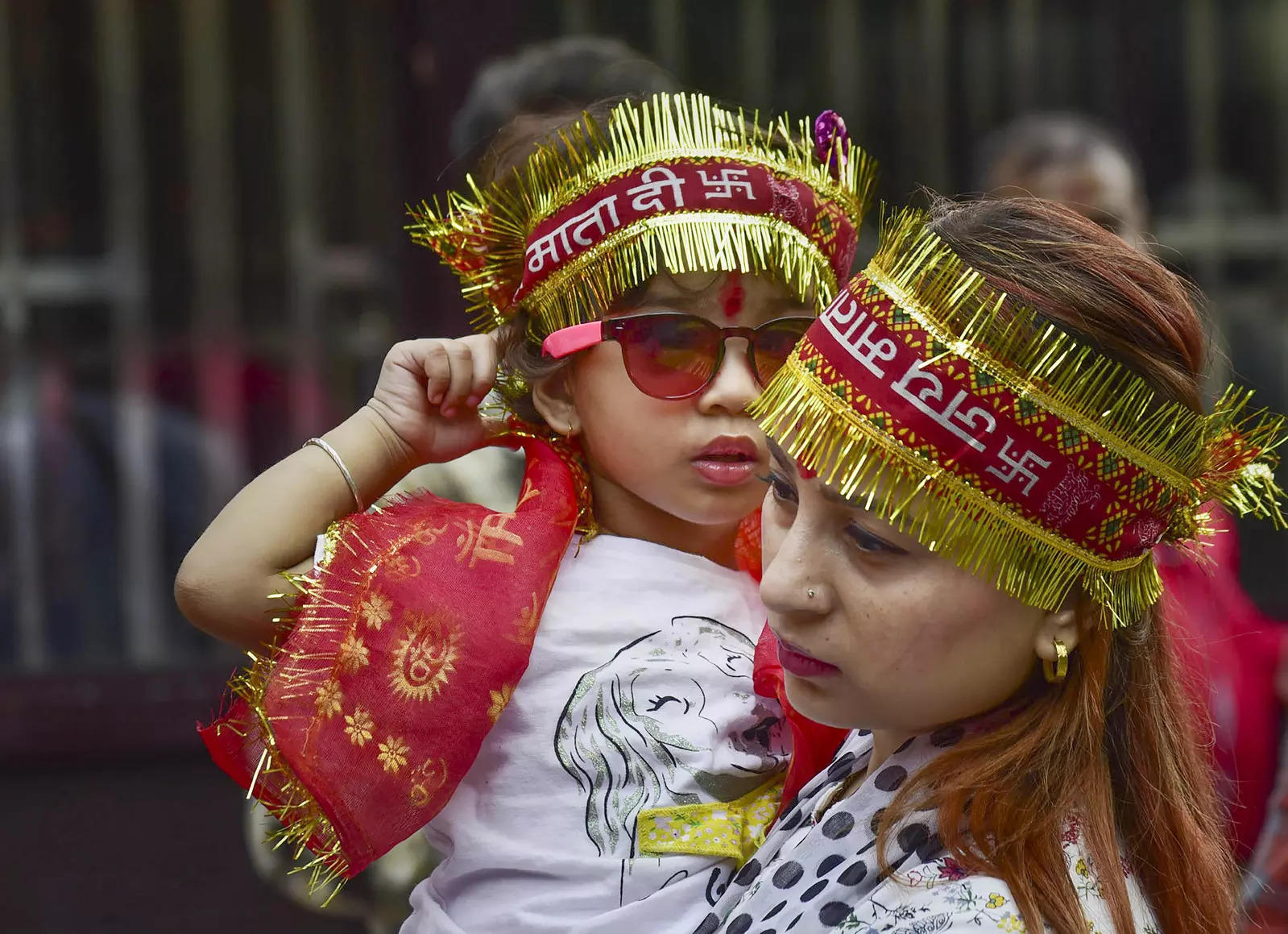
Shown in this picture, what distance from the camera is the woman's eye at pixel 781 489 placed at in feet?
5.49

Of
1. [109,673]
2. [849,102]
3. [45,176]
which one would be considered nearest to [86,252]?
[45,176]

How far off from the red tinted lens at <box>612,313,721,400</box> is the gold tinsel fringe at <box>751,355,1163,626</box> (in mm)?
480

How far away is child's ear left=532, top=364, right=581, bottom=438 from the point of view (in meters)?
2.21

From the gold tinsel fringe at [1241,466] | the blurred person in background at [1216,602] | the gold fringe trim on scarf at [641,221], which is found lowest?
the blurred person in background at [1216,602]

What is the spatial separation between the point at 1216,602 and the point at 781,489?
183 cm

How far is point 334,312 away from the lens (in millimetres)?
4625

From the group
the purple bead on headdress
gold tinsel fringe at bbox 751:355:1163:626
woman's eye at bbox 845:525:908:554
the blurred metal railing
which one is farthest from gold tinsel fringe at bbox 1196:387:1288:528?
the blurred metal railing

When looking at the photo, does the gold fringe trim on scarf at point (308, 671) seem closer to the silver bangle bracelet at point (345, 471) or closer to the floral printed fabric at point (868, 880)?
the silver bangle bracelet at point (345, 471)

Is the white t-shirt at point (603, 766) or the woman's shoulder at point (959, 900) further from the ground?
the woman's shoulder at point (959, 900)

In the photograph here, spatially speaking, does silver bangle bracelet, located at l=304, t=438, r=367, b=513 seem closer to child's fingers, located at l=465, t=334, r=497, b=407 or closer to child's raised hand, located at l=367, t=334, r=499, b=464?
child's raised hand, located at l=367, t=334, r=499, b=464

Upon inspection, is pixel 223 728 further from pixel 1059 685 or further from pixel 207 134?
pixel 207 134

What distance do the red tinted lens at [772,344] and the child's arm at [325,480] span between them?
38cm

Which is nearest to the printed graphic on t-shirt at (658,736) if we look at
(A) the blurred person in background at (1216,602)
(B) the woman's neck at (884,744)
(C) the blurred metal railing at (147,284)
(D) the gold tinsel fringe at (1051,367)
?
(B) the woman's neck at (884,744)

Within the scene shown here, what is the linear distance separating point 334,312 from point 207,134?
0.64 m
